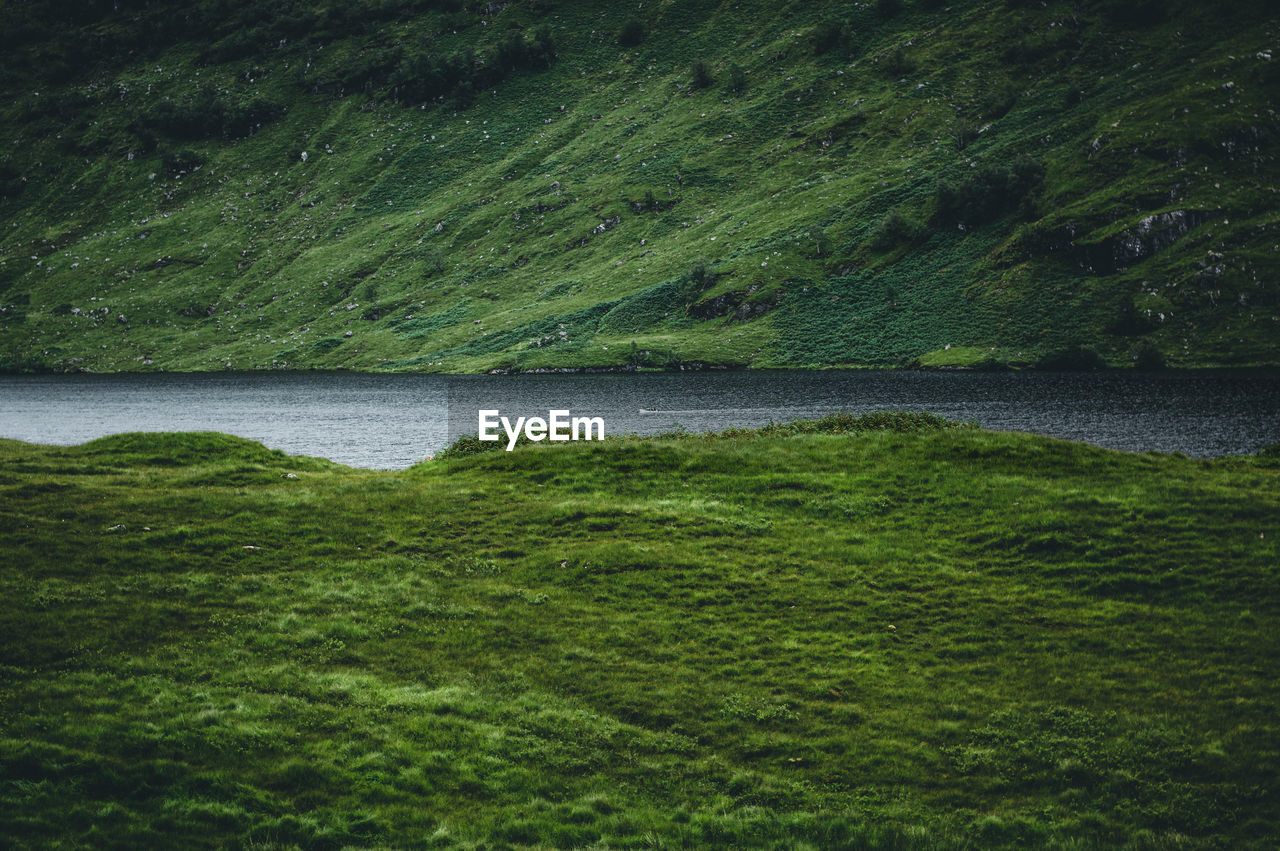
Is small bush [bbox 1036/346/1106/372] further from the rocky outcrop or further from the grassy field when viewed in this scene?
the grassy field

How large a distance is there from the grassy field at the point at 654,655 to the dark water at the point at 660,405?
46971 millimetres

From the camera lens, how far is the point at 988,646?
76.7 feet

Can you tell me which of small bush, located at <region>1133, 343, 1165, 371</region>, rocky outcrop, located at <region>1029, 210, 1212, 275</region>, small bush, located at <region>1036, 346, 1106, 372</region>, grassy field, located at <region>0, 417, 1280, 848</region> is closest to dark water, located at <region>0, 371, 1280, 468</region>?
small bush, located at <region>1133, 343, 1165, 371</region>

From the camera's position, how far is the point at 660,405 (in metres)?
124

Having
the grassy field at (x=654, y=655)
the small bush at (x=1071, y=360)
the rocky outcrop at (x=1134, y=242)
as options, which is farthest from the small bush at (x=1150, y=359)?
the grassy field at (x=654, y=655)

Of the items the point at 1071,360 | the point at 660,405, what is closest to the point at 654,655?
the point at 660,405

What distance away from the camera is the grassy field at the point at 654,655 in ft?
51.2

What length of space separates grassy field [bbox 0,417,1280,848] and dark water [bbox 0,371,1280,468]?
4697 centimetres

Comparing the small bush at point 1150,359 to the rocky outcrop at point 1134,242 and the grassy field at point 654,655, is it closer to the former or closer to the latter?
the rocky outcrop at point 1134,242

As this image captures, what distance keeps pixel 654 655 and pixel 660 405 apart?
10093 cm

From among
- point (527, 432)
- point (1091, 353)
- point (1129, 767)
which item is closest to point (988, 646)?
point (1129, 767)

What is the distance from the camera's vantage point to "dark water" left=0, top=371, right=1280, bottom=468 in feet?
309

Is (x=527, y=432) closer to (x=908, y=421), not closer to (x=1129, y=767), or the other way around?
(x=908, y=421)

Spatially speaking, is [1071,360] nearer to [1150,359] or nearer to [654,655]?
[1150,359]
